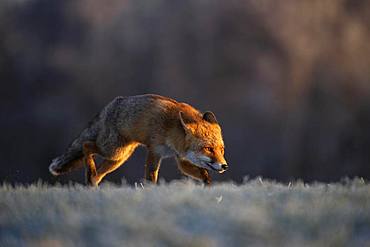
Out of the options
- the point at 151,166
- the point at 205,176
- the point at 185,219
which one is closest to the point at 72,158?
the point at 151,166

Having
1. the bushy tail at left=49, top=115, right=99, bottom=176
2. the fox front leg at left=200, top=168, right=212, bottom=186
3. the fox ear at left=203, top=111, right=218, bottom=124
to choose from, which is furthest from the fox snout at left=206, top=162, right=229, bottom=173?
the bushy tail at left=49, top=115, right=99, bottom=176

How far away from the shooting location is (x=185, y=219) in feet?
16.1

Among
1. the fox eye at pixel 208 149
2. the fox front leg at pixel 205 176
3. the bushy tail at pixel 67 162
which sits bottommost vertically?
the bushy tail at pixel 67 162

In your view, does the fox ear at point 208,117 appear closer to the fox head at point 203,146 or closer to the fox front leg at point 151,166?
the fox head at point 203,146

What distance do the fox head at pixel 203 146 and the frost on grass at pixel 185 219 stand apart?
2.64m

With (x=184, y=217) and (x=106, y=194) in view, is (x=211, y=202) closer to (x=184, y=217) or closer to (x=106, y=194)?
(x=184, y=217)

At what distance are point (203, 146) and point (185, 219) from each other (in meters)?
4.11

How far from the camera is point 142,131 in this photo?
9430 mm

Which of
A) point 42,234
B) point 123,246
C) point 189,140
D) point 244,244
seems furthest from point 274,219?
point 189,140

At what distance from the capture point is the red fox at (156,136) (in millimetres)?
9047

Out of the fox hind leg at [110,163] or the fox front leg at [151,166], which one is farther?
the fox hind leg at [110,163]

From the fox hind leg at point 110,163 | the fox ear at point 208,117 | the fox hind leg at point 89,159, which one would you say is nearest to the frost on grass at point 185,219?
the fox ear at point 208,117

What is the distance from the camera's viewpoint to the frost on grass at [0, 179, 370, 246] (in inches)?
172

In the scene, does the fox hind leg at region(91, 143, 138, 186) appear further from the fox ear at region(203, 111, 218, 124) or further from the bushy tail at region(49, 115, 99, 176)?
the fox ear at region(203, 111, 218, 124)
